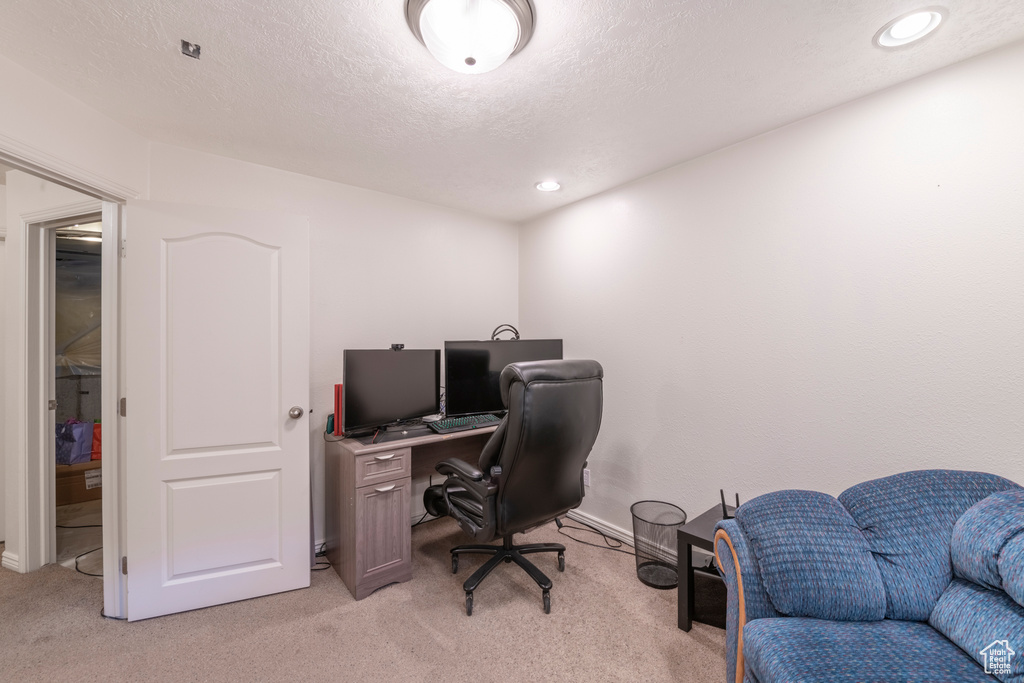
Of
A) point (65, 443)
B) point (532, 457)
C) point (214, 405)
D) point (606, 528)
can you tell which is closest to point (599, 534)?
point (606, 528)

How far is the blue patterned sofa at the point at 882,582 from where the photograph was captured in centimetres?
101

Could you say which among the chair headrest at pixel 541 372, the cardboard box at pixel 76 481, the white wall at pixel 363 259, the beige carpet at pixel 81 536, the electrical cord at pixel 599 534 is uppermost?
the white wall at pixel 363 259

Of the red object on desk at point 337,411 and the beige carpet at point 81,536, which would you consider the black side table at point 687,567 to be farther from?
the beige carpet at point 81,536

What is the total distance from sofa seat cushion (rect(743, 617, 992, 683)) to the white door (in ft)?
7.03

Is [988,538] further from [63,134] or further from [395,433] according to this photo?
[63,134]

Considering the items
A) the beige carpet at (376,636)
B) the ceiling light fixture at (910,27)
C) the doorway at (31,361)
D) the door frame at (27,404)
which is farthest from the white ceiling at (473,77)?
the beige carpet at (376,636)

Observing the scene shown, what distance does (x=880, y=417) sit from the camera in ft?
Result: 5.71

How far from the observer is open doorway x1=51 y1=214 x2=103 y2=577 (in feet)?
10.5

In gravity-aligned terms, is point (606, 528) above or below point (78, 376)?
below

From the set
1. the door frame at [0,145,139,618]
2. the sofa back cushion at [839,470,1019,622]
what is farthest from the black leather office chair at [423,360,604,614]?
the door frame at [0,145,139,618]

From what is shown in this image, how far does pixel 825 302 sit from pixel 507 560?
2134 mm

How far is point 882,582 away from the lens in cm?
123

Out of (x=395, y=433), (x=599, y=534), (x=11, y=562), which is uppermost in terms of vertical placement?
(x=395, y=433)

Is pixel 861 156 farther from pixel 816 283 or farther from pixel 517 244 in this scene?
pixel 517 244
